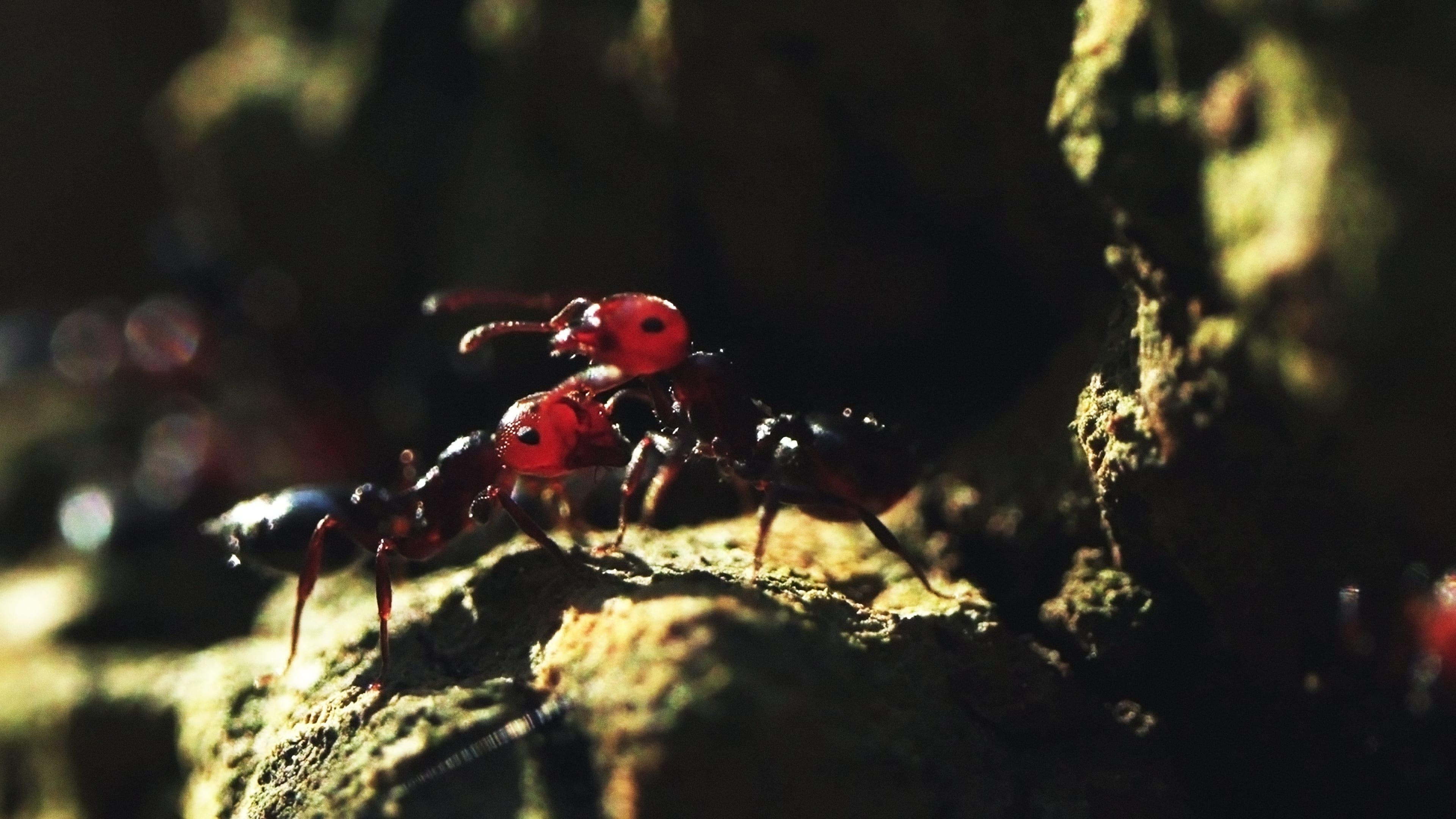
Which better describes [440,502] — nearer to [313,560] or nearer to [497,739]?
[313,560]

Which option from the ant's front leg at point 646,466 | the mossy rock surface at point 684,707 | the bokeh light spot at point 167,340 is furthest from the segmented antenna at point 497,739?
the bokeh light spot at point 167,340

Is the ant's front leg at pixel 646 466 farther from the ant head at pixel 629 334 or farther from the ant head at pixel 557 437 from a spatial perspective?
the ant head at pixel 629 334

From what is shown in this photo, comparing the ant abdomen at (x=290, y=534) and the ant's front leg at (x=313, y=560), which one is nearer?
the ant's front leg at (x=313, y=560)

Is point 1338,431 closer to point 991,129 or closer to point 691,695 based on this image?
point 691,695

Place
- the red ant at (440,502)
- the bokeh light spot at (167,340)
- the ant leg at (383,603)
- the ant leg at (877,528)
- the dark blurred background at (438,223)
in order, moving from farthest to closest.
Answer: the bokeh light spot at (167,340) → the dark blurred background at (438,223) → the red ant at (440,502) → the ant leg at (877,528) → the ant leg at (383,603)

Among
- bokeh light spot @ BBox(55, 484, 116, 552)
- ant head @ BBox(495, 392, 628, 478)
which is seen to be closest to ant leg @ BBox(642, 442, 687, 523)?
ant head @ BBox(495, 392, 628, 478)

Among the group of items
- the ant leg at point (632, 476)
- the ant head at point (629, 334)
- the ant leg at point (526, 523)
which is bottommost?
the ant leg at point (526, 523)

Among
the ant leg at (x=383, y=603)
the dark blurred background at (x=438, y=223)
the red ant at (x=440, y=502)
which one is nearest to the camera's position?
the ant leg at (x=383, y=603)
